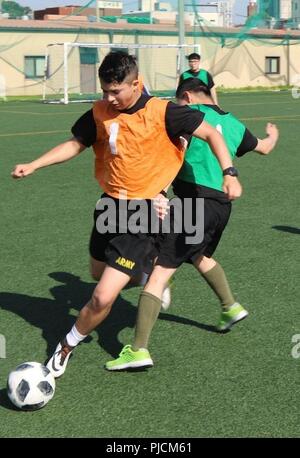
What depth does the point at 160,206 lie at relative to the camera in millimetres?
4012

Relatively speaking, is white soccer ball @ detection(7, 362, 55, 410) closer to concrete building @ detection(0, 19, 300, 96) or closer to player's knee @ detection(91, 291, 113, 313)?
player's knee @ detection(91, 291, 113, 313)

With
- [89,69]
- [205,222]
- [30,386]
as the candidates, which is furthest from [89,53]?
[30,386]

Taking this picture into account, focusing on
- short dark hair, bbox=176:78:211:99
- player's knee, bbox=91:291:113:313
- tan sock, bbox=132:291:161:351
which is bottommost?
tan sock, bbox=132:291:161:351

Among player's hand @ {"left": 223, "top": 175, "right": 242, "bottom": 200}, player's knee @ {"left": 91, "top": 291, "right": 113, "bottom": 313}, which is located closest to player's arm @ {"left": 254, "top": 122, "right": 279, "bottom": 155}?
player's hand @ {"left": 223, "top": 175, "right": 242, "bottom": 200}

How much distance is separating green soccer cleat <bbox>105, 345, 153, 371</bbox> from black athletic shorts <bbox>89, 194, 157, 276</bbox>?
1.46 ft

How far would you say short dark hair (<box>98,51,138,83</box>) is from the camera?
3.75 meters

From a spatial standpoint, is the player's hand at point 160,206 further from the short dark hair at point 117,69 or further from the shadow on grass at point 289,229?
the shadow on grass at point 289,229

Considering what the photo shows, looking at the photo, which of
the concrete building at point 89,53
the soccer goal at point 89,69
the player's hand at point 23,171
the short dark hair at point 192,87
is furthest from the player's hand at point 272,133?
the soccer goal at point 89,69

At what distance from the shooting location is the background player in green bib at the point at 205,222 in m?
4.06

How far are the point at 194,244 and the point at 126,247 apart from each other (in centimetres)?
46

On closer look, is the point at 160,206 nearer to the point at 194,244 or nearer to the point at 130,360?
the point at 194,244

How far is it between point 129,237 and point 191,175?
64cm

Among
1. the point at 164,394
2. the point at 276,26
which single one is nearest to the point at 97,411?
the point at 164,394

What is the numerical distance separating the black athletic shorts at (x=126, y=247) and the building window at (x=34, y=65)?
3796cm
